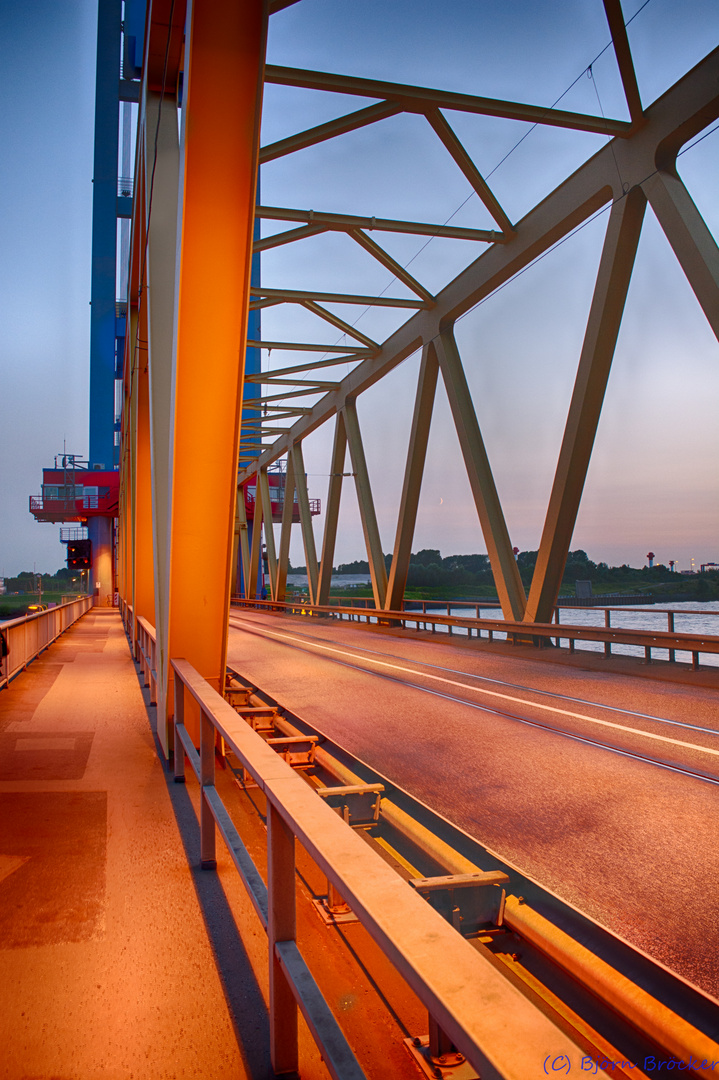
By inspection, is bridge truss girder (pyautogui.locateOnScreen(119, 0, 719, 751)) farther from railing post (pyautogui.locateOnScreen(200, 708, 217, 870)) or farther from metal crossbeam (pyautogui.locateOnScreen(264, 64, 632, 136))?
railing post (pyautogui.locateOnScreen(200, 708, 217, 870))

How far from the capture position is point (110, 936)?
3.49 metres

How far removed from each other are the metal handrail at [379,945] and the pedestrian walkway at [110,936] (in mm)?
444

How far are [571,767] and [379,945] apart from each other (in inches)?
215

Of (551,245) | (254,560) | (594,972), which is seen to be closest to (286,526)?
(254,560)

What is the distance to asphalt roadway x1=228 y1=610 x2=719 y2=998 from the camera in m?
3.90

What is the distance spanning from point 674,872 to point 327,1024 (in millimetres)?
3052

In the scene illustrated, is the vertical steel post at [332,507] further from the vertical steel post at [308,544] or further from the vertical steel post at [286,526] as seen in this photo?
the vertical steel post at [286,526]

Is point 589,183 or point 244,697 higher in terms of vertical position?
point 589,183

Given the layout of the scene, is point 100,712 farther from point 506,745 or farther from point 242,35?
point 242,35

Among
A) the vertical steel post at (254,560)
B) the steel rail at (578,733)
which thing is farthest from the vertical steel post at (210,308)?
the vertical steel post at (254,560)

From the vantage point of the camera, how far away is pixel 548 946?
3285mm

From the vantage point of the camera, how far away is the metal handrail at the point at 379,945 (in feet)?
3.92

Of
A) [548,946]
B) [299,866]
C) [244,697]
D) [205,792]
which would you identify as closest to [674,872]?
[548,946]

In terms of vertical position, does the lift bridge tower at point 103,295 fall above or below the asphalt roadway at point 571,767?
above
